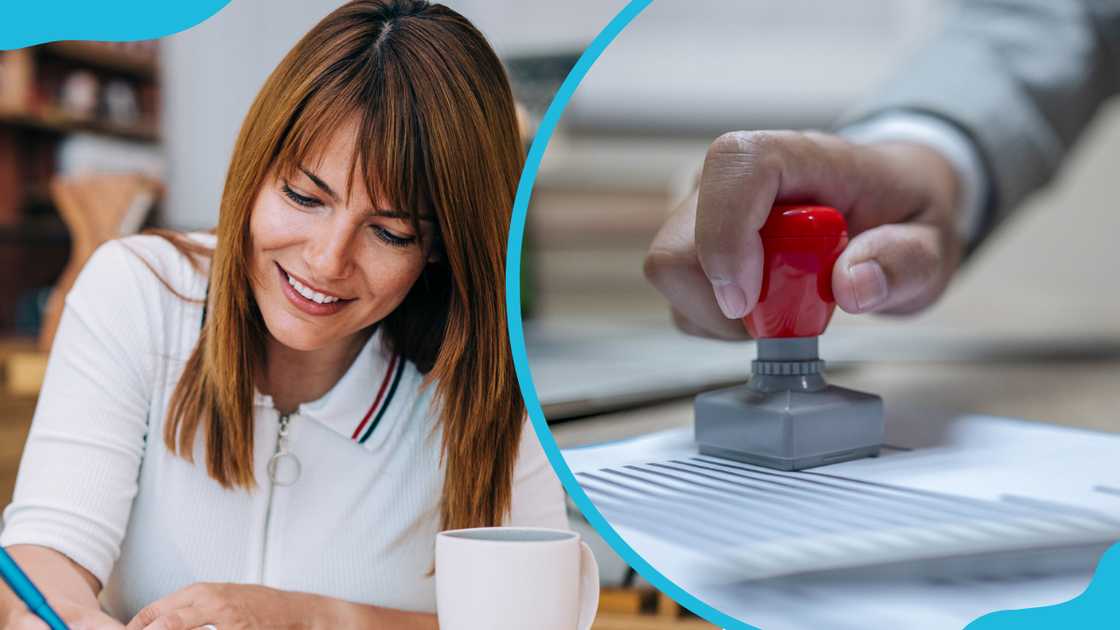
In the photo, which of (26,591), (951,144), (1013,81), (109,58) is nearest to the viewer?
(26,591)

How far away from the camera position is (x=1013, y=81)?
83 cm

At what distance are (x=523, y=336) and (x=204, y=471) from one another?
0.14m

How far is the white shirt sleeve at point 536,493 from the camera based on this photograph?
1.19ft

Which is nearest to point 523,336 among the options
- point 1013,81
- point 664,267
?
point 664,267

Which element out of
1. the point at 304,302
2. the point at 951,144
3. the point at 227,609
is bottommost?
the point at 227,609

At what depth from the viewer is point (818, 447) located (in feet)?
1.00

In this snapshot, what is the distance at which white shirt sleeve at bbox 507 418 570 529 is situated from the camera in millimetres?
363

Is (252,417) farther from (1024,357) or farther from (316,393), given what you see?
(1024,357)

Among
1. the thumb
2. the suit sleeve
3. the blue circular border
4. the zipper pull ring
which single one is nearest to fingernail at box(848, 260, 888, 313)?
the thumb

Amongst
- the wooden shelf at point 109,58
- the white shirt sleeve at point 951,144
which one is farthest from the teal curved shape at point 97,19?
the white shirt sleeve at point 951,144

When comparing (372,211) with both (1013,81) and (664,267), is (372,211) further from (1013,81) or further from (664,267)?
(1013,81)

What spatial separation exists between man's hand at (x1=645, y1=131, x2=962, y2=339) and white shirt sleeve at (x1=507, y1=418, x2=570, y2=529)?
0.08m

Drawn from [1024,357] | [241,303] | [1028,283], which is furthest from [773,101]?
[1028,283]

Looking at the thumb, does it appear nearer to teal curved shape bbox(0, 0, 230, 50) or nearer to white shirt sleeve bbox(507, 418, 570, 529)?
white shirt sleeve bbox(507, 418, 570, 529)
